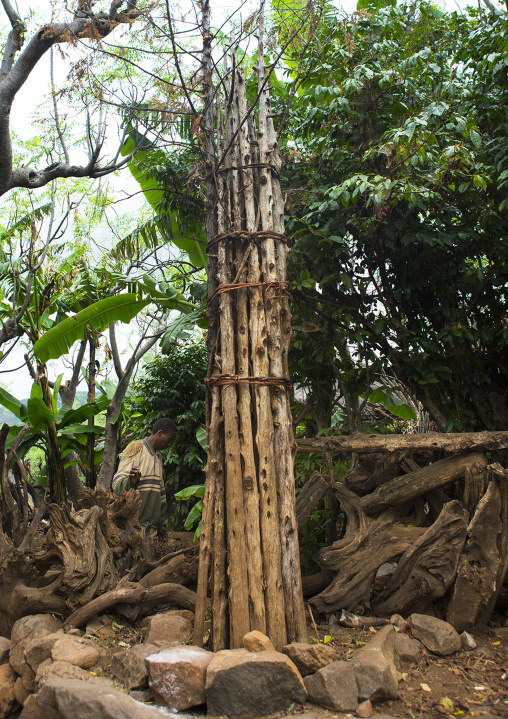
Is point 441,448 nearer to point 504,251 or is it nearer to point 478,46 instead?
point 504,251

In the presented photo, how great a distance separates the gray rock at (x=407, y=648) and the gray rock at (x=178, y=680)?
1.13 metres

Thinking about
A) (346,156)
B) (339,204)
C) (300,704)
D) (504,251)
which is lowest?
(300,704)

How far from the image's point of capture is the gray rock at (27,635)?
3.06 metres

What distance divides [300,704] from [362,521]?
1485 mm

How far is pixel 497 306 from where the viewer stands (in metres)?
4.90

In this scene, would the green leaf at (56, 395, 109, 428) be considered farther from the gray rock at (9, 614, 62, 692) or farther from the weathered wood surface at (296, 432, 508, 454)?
the weathered wood surface at (296, 432, 508, 454)

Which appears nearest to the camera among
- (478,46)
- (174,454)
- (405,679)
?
(405,679)

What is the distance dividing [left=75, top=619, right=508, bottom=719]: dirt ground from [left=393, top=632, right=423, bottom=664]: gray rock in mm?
34

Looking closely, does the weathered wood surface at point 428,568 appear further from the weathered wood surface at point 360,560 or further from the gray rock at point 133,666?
the gray rock at point 133,666

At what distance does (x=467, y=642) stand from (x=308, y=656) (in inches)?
42.3

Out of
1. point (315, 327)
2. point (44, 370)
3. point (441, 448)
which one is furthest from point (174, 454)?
point (441, 448)

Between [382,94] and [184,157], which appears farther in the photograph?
[184,157]

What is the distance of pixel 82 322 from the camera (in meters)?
5.73

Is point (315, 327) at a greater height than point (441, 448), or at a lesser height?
greater
